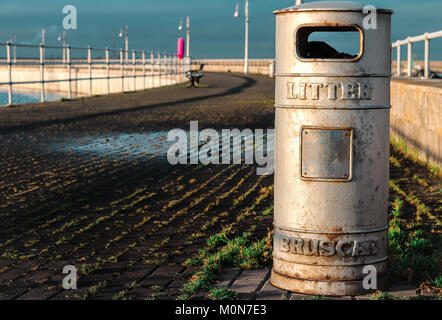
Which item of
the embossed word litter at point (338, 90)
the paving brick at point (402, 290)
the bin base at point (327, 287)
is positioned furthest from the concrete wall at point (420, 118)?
the bin base at point (327, 287)

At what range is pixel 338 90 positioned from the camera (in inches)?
158

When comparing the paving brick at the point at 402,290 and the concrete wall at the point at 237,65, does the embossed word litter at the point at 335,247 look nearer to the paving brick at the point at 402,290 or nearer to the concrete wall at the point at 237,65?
the paving brick at the point at 402,290

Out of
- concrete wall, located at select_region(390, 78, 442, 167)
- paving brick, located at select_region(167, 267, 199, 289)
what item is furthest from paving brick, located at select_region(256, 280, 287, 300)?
concrete wall, located at select_region(390, 78, 442, 167)

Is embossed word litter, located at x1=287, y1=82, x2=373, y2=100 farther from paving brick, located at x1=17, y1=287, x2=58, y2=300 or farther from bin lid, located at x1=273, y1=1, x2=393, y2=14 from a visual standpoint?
paving brick, located at x1=17, y1=287, x2=58, y2=300

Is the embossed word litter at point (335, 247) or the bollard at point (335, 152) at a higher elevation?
the bollard at point (335, 152)

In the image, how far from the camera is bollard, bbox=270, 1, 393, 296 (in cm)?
402

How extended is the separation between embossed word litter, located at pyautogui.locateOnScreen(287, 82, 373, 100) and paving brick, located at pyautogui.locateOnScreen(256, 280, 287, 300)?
116 centimetres

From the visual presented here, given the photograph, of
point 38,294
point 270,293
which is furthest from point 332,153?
point 38,294

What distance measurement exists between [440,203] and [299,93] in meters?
3.17

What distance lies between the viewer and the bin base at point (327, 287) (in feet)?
13.3

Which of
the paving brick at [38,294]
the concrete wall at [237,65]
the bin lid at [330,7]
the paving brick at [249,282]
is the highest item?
the concrete wall at [237,65]

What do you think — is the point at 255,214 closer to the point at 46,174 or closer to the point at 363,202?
the point at 363,202

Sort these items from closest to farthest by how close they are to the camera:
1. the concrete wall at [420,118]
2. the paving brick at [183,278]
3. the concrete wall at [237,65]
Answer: the paving brick at [183,278]
the concrete wall at [420,118]
the concrete wall at [237,65]

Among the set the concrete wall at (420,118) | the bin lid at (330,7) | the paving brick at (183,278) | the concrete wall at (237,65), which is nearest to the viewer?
the bin lid at (330,7)
